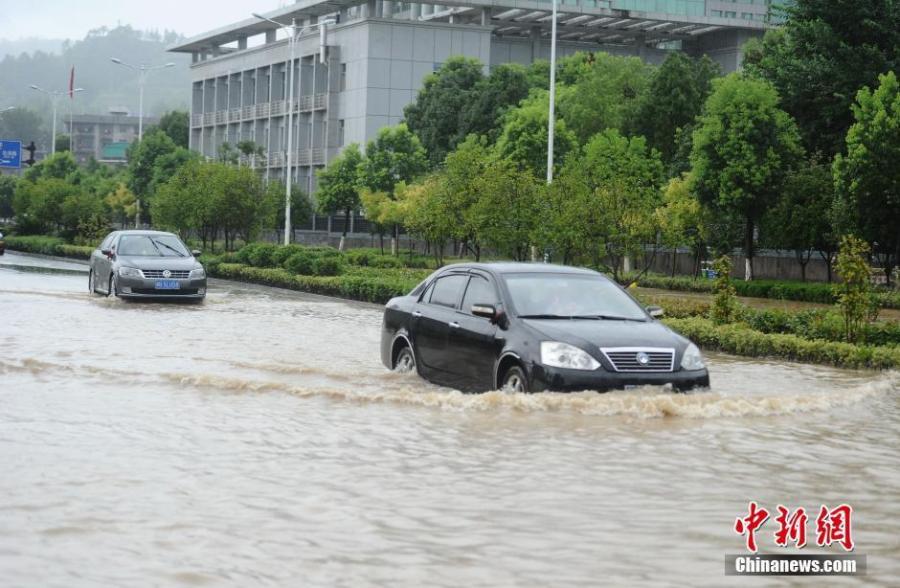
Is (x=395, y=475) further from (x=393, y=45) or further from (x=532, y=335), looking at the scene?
(x=393, y=45)

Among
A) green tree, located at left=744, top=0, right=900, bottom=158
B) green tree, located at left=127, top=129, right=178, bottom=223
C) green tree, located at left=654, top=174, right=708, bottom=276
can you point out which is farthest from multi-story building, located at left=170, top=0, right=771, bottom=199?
green tree, located at left=744, top=0, right=900, bottom=158

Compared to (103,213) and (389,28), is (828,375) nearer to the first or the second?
(103,213)

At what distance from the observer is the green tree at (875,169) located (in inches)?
1534

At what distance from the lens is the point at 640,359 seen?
37.9 feet

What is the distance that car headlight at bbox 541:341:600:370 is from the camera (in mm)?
11406

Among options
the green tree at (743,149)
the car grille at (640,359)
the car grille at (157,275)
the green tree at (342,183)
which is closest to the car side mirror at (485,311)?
the car grille at (640,359)

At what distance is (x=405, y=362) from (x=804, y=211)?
33121 millimetres

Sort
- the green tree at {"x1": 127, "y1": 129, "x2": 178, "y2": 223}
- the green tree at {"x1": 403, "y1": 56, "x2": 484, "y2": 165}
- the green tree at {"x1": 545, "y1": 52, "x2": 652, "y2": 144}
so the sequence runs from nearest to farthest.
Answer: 1. the green tree at {"x1": 545, "y1": 52, "x2": 652, "y2": 144}
2. the green tree at {"x1": 403, "y1": 56, "x2": 484, "y2": 165}
3. the green tree at {"x1": 127, "y1": 129, "x2": 178, "y2": 223}

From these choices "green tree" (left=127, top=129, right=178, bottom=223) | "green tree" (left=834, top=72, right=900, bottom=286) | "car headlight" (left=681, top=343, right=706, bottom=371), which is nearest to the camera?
"car headlight" (left=681, top=343, right=706, bottom=371)

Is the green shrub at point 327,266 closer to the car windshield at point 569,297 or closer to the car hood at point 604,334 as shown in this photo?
the car windshield at point 569,297

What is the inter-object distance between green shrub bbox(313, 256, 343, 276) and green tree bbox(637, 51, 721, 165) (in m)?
25.5

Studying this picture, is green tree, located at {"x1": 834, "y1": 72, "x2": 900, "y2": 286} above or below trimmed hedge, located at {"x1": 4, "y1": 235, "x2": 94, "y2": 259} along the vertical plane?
above

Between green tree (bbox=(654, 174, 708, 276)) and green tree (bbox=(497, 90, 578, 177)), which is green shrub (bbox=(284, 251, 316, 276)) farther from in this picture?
green tree (bbox=(497, 90, 578, 177))

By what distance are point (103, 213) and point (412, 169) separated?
589 inches
